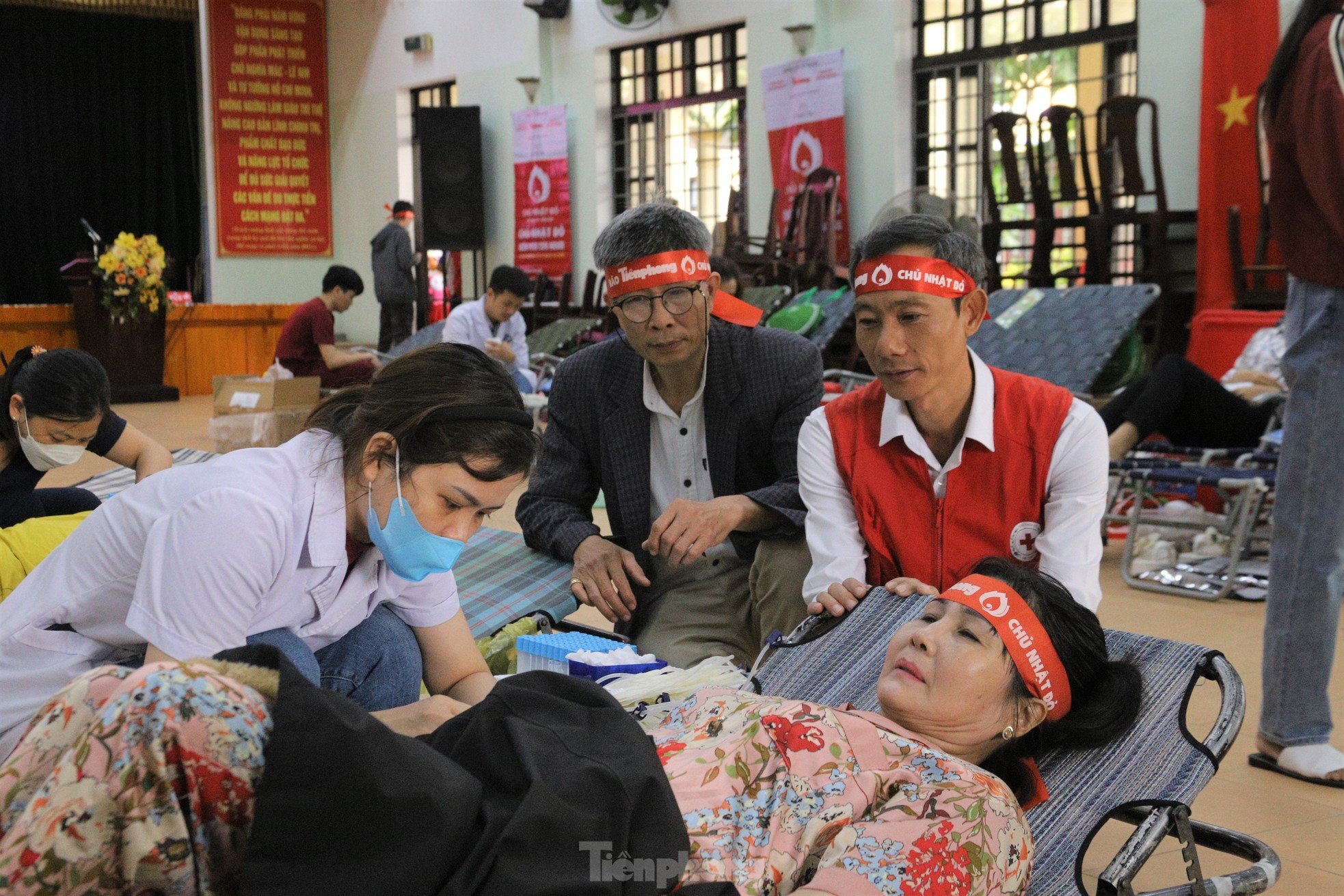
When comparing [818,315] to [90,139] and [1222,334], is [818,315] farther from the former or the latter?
[90,139]

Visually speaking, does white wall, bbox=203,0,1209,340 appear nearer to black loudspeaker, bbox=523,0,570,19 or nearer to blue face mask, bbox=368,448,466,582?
black loudspeaker, bbox=523,0,570,19

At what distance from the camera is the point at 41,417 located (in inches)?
132

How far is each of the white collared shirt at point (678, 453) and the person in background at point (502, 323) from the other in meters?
4.85

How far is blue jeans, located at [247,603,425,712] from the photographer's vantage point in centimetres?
215

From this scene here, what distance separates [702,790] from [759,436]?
138 centimetres

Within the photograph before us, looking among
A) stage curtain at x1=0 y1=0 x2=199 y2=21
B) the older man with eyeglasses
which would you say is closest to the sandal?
the older man with eyeglasses

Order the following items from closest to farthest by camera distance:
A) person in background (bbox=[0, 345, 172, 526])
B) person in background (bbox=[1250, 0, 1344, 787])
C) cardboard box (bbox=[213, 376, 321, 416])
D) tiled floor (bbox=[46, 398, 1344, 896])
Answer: tiled floor (bbox=[46, 398, 1344, 896])
person in background (bbox=[1250, 0, 1344, 787])
person in background (bbox=[0, 345, 172, 526])
cardboard box (bbox=[213, 376, 321, 416])

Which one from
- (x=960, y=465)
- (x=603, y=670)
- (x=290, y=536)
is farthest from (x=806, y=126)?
(x=290, y=536)

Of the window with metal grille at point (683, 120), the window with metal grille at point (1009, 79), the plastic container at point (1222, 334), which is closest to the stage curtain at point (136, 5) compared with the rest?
the window with metal grille at point (683, 120)

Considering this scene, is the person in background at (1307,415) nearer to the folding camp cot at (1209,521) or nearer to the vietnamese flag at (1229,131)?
the folding camp cot at (1209,521)

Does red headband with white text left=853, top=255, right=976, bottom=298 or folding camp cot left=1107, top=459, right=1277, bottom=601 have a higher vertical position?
red headband with white text left=853, top=255, right=976, bottom=298

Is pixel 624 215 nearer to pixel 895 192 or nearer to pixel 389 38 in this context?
pixel 895 192

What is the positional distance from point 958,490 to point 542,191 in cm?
1192

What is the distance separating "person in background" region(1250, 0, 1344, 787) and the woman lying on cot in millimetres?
988
